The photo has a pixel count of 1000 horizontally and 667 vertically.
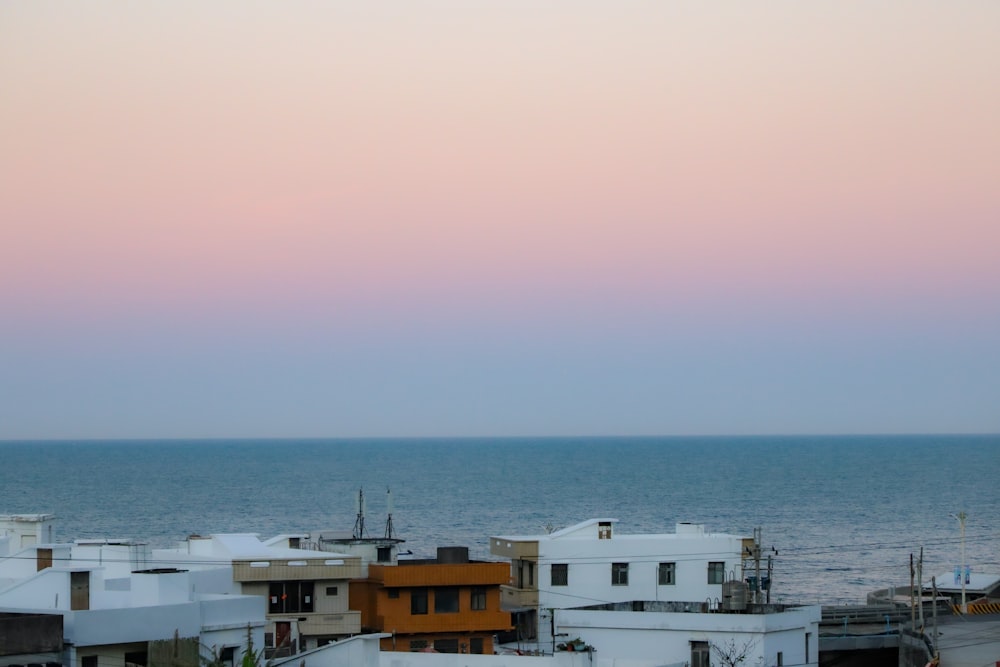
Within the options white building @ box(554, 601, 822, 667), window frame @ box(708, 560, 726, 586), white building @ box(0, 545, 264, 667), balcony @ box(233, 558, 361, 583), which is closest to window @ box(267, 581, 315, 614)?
balcony @ box(233, 558, 361, 583)

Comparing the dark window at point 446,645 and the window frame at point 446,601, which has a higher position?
the window frame at point 446,601

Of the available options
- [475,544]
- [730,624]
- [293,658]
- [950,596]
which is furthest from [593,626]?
[475,544]

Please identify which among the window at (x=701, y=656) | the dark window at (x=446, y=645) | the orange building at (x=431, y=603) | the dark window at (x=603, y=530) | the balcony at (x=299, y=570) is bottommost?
the dark window at (x=446, y=645)

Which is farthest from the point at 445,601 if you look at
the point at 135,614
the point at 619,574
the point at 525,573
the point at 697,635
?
the point at 135,614

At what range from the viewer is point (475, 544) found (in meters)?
131

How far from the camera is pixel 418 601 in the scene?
53000mm

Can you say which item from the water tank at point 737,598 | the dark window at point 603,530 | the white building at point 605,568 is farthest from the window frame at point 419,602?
the dark window at point 603,530

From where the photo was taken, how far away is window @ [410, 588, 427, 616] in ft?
174

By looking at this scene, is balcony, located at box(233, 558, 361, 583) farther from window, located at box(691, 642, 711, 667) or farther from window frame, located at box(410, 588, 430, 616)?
window, located at box(691, 642, 711, 667)

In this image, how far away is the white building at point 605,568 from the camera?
61.3 meters

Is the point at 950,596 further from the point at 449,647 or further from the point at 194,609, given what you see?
the point at 194,609

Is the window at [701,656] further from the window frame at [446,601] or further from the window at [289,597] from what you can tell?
the window at [289,597]

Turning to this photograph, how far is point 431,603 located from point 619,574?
11924 mm

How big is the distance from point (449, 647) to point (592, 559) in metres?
10.9
